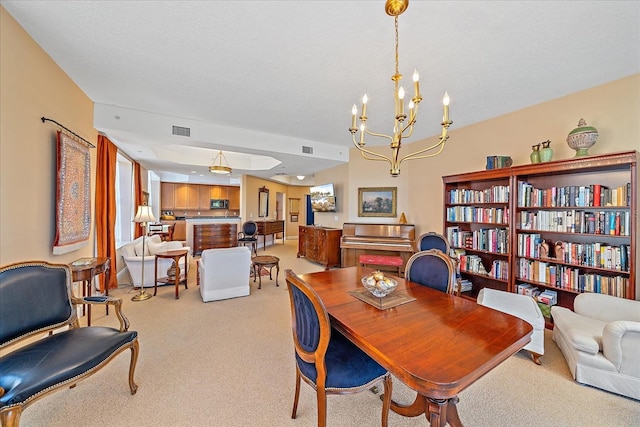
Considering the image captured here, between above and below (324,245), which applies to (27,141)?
above

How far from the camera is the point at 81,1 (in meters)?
1.69

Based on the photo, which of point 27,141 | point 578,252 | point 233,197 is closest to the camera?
point 27,141

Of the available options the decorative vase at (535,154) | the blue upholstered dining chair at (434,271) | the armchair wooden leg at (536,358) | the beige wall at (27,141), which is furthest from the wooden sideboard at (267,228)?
the armchair wooden leg at (536,358)

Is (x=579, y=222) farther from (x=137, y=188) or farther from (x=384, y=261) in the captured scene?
(x=137, y=188)

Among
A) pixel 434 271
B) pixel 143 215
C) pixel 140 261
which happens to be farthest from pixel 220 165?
pixel 434 271

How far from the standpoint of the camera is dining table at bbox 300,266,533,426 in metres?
0.95

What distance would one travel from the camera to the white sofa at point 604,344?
5.70 feet

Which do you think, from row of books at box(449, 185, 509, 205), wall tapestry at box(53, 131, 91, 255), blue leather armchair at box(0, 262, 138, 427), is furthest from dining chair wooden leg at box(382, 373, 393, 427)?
wall tapestry at box(53, 131, 91, 255)

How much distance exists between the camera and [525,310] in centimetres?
228

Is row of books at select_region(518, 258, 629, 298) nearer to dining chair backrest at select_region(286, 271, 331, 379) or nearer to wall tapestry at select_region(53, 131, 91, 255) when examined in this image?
dining chair backrest at select_region(286, 271, 331, 379)

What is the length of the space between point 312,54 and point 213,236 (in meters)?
6.03

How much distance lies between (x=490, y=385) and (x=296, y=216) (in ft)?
30.4

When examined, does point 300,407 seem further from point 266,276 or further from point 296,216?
point 296,216

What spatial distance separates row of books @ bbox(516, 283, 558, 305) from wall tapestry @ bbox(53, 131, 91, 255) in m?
5.28
